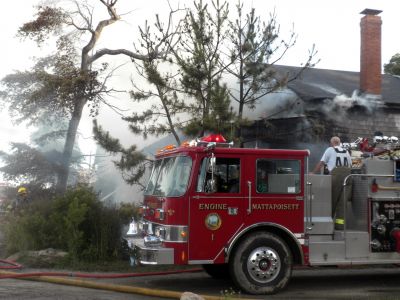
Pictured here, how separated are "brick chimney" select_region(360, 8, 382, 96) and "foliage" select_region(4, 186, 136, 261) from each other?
868 cm

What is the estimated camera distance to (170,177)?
705 centimetres

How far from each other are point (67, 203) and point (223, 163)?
409cm

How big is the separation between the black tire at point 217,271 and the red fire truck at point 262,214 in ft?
2.95

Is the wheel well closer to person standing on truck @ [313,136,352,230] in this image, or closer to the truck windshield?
person standing on truck @ [313,136,352,230]

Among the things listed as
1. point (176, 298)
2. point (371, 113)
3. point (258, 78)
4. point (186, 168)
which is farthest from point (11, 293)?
point (371, 113)

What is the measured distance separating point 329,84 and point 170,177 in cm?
1005

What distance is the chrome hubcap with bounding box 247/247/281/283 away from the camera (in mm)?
6648

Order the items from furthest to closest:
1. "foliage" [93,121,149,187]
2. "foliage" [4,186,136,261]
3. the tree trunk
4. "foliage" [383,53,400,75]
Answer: "foliage" [383,53,400,75] < the tree trunk < "foliage" [93,121,149,187] < "foliage" [4,186,136,261]

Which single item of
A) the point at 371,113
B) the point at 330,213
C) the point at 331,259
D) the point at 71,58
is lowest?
the point at 331,259

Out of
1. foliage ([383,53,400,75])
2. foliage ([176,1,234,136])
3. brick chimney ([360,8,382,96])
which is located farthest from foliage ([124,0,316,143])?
→ foliage ([383,53,400,75])

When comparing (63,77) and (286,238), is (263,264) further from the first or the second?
(63,77)

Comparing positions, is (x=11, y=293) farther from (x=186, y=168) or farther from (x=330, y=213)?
(x=330, y=213)

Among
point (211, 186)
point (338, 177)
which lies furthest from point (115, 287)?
point (338, 177)

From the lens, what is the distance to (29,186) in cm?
1322
